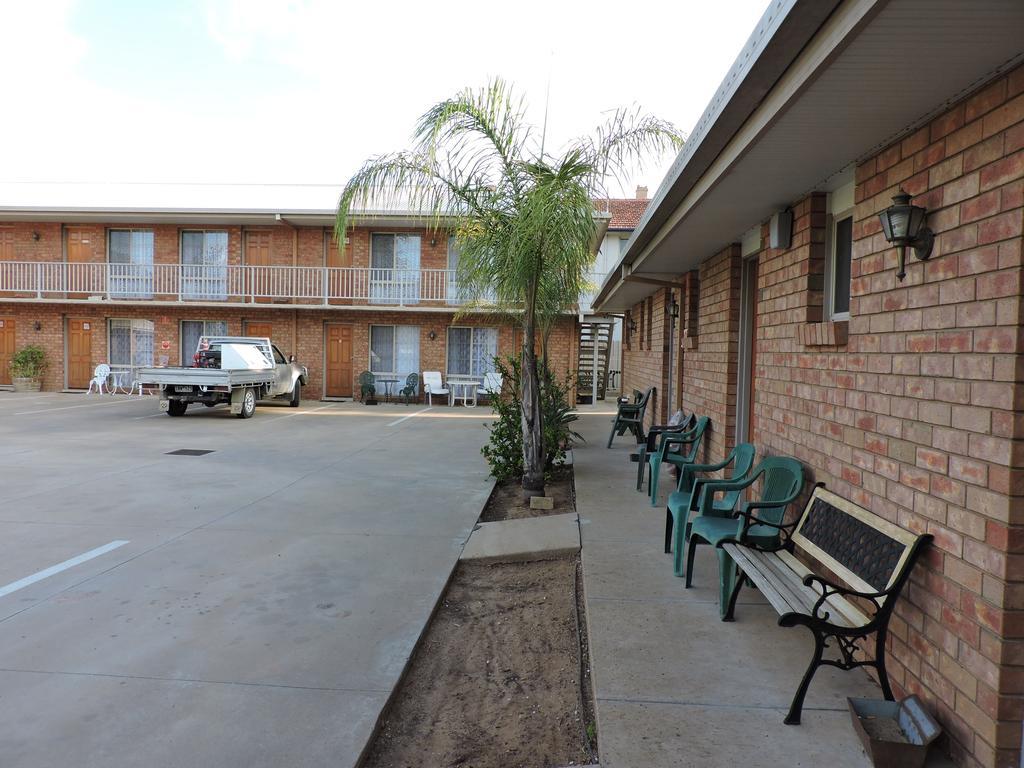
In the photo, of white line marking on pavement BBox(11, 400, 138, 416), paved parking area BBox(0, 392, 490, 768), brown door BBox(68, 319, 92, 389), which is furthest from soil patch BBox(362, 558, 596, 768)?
brown door BBox(68, 319, 92, 389)

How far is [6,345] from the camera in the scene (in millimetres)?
21203

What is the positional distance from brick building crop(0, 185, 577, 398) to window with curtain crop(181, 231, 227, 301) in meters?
0.04

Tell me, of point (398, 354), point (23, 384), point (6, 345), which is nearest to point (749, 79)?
point (398, 354)

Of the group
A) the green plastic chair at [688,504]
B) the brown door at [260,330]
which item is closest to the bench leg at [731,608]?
the green plastic chair at [688,504]

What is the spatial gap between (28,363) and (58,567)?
62.8 feet

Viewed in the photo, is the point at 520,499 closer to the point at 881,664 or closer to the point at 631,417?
the point at 631,417

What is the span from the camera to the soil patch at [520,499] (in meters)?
6.98

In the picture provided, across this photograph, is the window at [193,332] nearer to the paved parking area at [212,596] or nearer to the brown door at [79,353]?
the brown door at [79,353]

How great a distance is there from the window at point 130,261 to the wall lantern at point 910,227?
20815mm

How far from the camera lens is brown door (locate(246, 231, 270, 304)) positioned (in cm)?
1978

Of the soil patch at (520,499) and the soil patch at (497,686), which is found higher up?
the soil patch at (520,499)

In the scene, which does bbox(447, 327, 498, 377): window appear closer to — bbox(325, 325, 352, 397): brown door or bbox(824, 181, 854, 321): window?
bbox(325, 325, 352, 397): brown door

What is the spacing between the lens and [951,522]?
8.85 feet

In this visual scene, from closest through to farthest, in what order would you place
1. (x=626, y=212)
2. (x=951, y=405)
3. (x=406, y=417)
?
(x=951, y=405), (x=406, y=417), (x=626, y=212)
